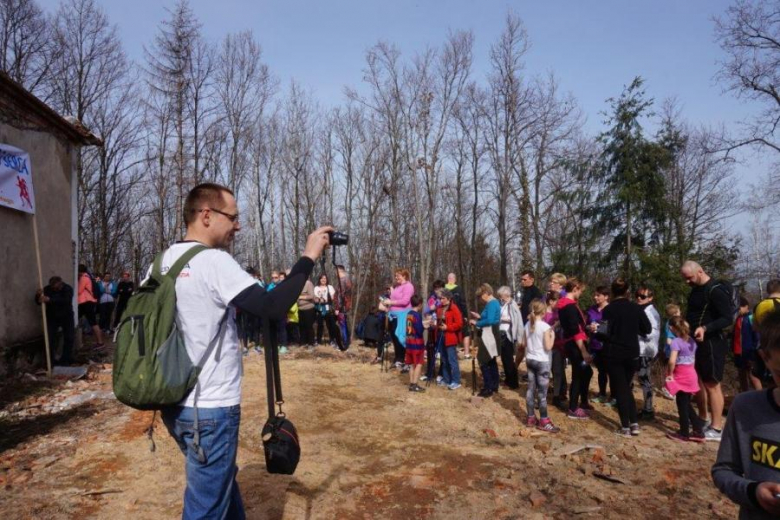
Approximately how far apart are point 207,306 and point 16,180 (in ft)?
29.6

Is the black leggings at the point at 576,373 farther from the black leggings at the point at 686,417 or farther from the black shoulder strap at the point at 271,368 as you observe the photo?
the black shoulder strap at the point at 271,368

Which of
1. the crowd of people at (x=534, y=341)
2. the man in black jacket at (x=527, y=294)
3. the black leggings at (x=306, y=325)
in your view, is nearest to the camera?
the crowd of people at (x=534, y=341)

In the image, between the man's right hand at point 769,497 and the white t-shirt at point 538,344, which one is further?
the white t-shirt at point 538,344

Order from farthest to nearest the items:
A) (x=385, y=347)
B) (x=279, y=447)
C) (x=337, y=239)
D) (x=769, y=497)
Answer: (x=385, y=347)
(x=337, y=239)
(x=279, y=447)
(x=769, y=497)

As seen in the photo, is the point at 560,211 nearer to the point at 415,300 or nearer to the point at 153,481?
the point at 415,300

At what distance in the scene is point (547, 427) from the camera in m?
6.59

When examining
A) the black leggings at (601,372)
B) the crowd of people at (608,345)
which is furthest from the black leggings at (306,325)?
the black leggings at (601,372)

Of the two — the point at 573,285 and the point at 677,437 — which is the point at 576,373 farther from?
the point at 677,437

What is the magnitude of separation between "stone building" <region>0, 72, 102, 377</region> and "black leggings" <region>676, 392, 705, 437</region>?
10365 millimetres

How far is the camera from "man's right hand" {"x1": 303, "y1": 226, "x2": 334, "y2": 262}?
7.91ft

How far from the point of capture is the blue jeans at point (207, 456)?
2.18m

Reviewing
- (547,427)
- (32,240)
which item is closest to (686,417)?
(547,427)

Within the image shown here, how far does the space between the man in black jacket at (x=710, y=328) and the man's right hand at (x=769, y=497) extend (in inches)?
178

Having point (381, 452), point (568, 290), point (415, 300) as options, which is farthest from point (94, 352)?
point (568, 290)
